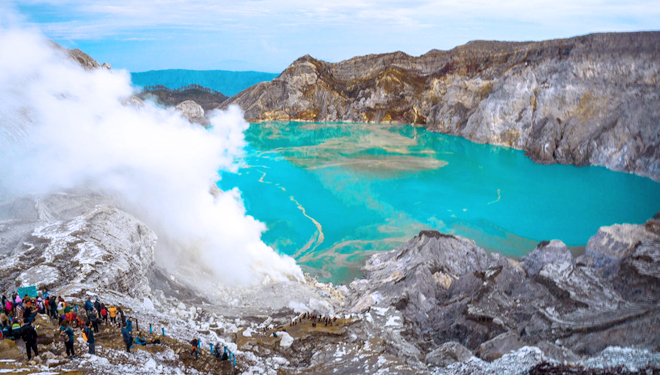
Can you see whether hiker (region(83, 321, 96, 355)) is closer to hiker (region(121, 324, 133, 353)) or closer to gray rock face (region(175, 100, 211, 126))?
hiker (region(121, 324, 133, 353))

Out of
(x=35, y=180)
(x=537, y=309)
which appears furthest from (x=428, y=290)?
(x=35, y=180)

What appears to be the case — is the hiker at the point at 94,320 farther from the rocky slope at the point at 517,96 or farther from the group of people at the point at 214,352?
the rocky slope at the point at 517,96

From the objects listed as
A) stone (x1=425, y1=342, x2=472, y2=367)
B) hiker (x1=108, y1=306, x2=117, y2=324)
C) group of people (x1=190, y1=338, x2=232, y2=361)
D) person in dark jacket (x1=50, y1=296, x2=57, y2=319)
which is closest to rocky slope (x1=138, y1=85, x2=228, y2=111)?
hiker (x1=108, y1=306, x2=117, y2=324)

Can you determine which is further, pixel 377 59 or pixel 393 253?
pixel 377 59

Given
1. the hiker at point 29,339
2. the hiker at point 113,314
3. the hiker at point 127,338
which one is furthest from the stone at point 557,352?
the hiker at point 29,339

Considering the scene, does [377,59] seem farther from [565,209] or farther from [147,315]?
[147,315]

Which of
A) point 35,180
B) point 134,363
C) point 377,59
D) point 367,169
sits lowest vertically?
point 367,169
